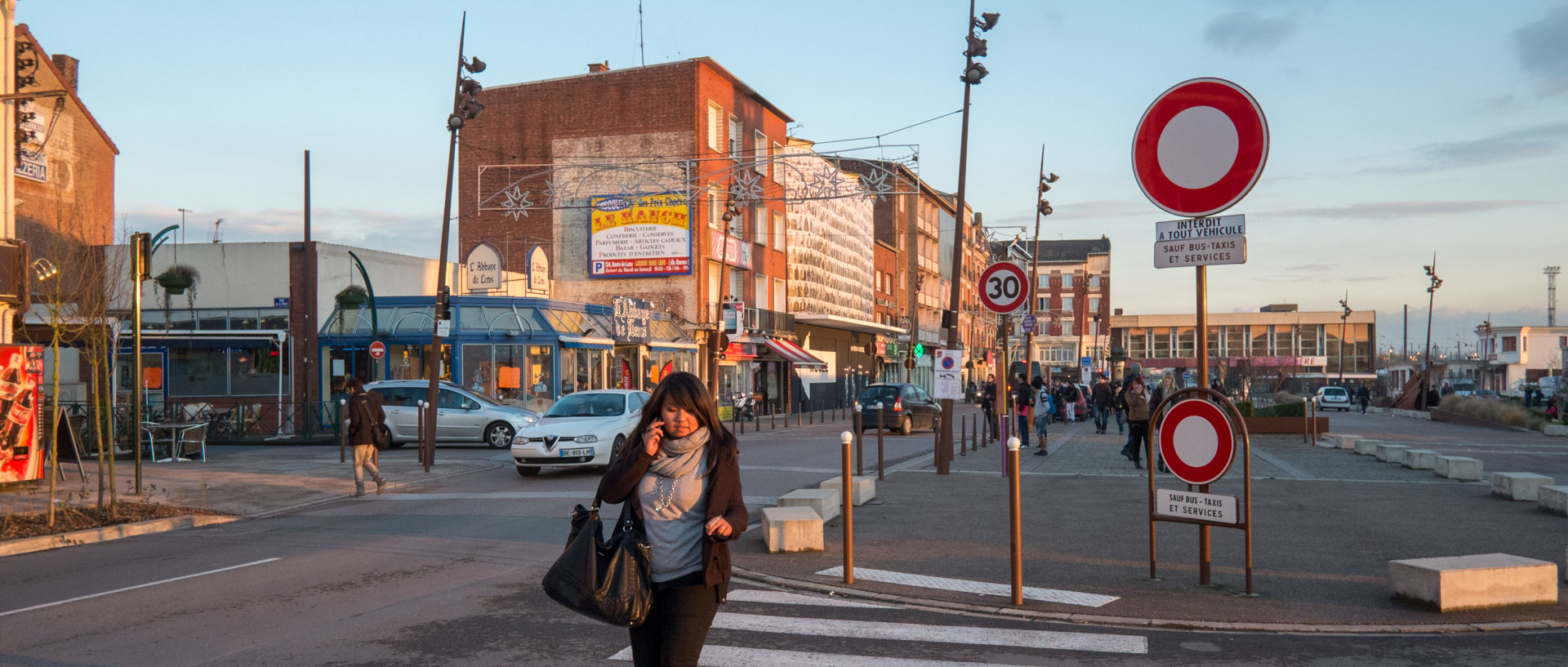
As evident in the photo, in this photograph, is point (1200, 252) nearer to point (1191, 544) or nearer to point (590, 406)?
point (1191, 544)

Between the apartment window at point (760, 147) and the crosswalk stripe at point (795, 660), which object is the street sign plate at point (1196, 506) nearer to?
the crosswalk stripe at point (795, 660)

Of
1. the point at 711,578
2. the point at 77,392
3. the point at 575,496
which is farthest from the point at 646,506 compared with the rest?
the point at 77,392

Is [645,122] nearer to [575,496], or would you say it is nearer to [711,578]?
[575,496]

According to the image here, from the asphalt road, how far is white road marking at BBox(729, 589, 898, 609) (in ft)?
0.10

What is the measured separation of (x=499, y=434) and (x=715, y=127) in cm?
2370

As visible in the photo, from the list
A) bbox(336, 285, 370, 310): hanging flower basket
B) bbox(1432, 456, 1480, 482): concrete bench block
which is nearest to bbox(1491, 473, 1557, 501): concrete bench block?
bbox(1432, 456, 1480, 482): concrete bench block

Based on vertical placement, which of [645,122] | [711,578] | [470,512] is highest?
[645,122]

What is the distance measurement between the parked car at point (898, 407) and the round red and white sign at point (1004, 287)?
53.6 ft

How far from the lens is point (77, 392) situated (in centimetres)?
3284

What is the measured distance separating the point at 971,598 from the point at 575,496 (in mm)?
8360

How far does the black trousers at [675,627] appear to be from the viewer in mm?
4348

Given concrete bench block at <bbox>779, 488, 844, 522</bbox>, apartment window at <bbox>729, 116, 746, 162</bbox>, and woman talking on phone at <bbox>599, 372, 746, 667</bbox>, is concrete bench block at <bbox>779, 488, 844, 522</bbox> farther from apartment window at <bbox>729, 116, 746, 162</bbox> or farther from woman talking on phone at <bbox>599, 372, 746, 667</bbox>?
apartment window at <bbox>729, 116, 746, 162</bbox>

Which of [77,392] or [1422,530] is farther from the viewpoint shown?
[77,392]

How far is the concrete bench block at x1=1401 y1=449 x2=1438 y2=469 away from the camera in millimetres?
18150
